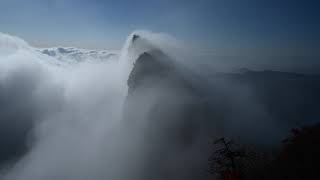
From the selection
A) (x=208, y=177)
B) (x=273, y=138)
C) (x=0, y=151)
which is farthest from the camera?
(x=0, y=151)

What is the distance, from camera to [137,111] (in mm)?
56844

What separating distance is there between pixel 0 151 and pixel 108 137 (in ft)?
245

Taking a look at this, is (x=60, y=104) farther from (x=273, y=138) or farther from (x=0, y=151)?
A: (x=273, y=138)

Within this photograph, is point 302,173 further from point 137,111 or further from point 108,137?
point 108,137

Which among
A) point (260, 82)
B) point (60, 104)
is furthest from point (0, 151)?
point (260, 82)

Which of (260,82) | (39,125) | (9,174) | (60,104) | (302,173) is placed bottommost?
(302,173)

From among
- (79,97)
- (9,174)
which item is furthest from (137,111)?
(79,97)

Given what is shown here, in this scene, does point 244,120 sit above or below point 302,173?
above

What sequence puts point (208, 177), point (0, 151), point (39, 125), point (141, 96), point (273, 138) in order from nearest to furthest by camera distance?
1. point (208, 177)
2. point (273, 138)
3. point (141, 96)
4. point (0, 151)
5. point (39, 125)

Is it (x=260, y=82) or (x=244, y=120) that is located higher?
(x=260, y=82)

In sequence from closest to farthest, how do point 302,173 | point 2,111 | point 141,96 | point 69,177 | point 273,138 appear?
1. point 302,173
2. point 273,138
3. point 141,96
4. point 69,177
5. point 2,111

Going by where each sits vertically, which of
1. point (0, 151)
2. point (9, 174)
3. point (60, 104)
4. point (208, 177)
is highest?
point (60, 104)

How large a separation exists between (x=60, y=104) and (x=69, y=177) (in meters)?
121

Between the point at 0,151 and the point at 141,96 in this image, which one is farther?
the point at 0,151
